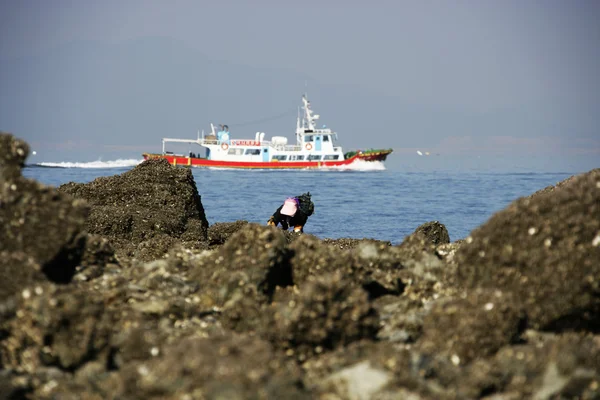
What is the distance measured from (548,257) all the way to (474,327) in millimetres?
1057

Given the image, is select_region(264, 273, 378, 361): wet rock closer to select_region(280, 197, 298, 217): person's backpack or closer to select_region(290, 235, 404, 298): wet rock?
select_region(290, 235, 404, 298): wet rock

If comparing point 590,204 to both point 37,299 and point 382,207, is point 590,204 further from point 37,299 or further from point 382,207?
point 382,207

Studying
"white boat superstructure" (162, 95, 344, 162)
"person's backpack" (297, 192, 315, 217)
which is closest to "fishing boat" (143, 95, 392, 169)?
"white boat superstructure" (162, 95, 344, 162)

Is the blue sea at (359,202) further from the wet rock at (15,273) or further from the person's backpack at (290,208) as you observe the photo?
the wet rock at (15,273)

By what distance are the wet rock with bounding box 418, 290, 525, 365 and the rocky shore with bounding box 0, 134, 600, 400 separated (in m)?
0.01

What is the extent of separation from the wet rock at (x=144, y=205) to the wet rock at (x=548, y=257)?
256 inches

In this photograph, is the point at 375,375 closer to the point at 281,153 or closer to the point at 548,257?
the point at 548,257

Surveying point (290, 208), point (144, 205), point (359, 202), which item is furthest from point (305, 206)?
point (359, 202)

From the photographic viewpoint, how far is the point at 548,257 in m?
5.39

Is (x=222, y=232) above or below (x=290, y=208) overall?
below

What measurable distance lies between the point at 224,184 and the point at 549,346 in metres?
64.7

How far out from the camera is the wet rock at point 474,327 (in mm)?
4785

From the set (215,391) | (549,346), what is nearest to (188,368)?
(215,391)

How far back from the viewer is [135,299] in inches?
235
